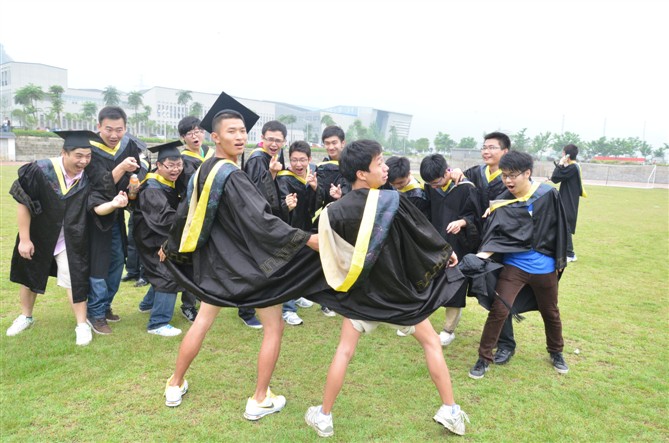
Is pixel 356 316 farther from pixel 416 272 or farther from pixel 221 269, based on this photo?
pixel 221 269

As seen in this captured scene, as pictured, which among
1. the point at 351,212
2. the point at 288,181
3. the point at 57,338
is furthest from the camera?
the point at 288,181

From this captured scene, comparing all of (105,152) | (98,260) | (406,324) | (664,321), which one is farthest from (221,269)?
(664,321)

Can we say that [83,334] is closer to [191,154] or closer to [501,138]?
[191,154]

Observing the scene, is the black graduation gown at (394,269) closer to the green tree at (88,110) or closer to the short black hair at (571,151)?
the short black hair at (571,151)

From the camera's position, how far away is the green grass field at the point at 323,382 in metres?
3.15

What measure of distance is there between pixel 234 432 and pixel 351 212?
5.41 ft

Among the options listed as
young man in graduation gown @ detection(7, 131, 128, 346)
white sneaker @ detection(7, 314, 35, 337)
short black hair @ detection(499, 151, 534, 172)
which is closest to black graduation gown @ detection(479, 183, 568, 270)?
short black hair @ detection(499, 151, 534, 172)

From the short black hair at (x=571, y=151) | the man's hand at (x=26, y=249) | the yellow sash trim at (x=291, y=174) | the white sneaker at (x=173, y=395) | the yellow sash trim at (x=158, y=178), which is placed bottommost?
the white sneaker at (x=173, y=395)

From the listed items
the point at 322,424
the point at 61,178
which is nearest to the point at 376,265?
the point at 322,424

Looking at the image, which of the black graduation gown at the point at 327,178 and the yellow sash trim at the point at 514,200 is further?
the black graduation gown at the point at 327,178

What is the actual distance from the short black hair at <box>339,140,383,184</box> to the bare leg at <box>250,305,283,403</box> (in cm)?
110

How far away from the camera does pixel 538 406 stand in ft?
11.6

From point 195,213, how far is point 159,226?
4.88 feet

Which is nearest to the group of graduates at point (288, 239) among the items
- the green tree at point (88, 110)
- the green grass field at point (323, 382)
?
the green grass field at point (323, 382)
